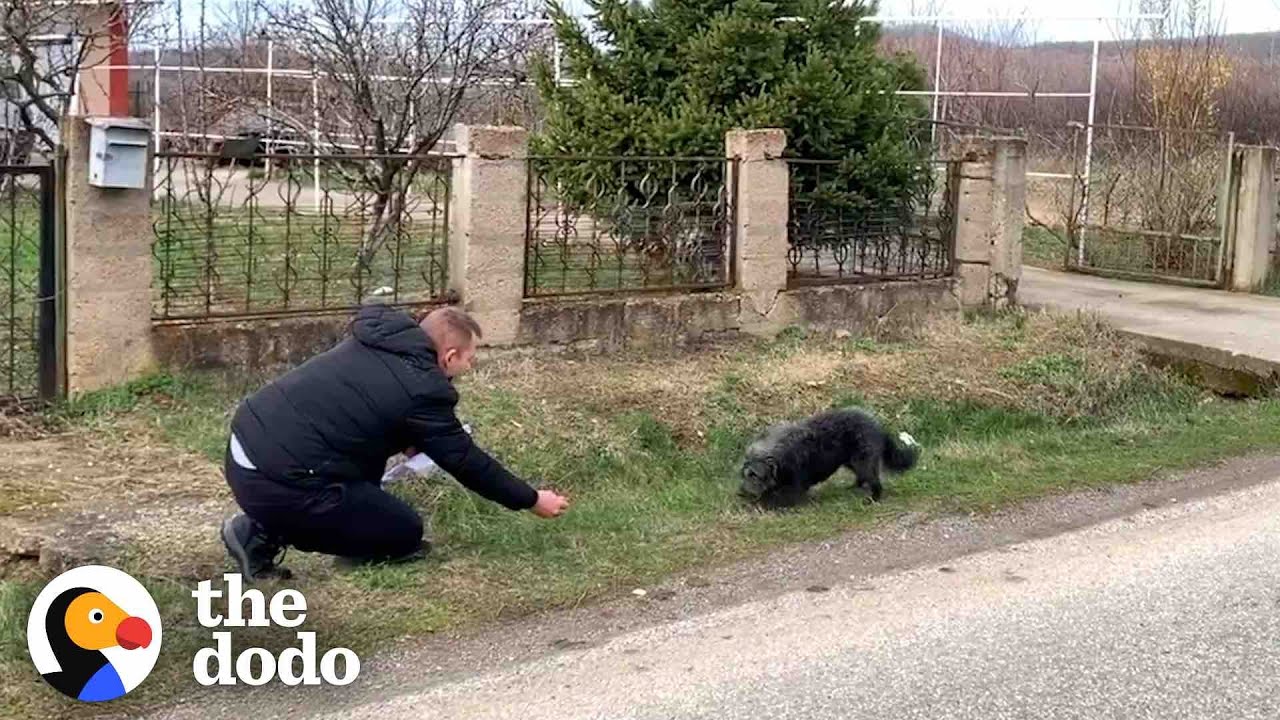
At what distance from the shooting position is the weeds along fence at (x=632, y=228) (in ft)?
32.1

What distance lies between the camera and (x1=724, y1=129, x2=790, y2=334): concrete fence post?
10.4m

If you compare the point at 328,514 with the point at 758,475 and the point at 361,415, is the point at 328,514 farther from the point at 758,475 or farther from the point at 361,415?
the point at 758,475

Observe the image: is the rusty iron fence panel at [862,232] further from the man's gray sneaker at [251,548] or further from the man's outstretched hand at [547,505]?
the man's gray sneaker at [251,548]

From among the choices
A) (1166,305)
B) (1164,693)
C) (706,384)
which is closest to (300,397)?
(1164,693)

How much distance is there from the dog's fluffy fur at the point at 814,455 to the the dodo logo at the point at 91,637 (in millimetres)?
3144

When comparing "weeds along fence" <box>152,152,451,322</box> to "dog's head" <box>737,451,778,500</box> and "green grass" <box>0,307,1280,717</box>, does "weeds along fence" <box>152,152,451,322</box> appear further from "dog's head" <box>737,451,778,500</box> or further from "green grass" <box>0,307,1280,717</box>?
"dog's head" <box>737,451,778,500</box>

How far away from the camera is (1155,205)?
15.6m

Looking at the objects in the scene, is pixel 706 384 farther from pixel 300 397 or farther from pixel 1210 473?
pixel 300 397

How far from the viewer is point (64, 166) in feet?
24.6

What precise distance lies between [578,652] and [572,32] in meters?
7.99

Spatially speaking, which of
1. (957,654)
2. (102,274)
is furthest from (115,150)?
(957,654)

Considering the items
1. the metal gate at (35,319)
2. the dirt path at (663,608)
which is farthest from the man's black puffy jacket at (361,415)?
the metal gate at (35,319)

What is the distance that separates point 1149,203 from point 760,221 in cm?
715

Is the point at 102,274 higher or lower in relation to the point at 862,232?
lower
